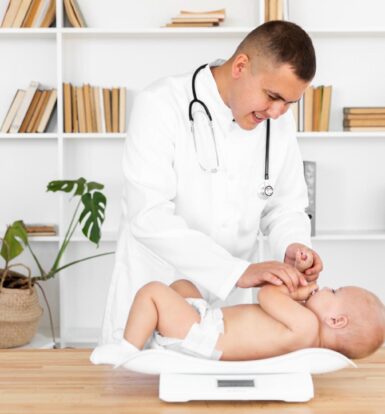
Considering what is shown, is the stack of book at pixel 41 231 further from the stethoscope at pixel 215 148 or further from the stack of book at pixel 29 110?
the stethoscope at pixel 215 148

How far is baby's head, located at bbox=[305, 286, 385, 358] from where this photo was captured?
1.56 meters

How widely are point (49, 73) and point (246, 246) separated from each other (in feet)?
7.99

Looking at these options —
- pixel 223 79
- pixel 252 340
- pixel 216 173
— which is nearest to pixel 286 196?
pixel 216 173

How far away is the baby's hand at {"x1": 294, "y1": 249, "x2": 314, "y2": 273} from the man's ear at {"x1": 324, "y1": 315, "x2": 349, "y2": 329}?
0.75 ft

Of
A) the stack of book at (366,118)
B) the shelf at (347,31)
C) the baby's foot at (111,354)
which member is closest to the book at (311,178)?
the stack of book at (366,118)

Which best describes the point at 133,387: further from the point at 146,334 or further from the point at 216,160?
the point at 216,160

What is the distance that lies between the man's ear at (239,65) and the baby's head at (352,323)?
578 mm

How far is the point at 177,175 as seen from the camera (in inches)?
81.0

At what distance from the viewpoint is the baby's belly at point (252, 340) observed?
153 centimetres

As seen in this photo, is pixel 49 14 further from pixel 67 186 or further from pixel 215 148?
pixel 215 148

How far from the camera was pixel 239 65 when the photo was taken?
190 centimetres

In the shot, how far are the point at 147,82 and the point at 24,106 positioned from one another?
641mm

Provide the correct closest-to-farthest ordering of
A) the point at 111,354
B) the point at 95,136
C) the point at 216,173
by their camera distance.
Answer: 1. the point at 111,354
2. the point at 216,173
3. the point at 95,136

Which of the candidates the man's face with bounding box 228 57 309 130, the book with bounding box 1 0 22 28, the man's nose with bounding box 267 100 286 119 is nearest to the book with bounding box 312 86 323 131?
the book with bounding box 1 0 22 28
